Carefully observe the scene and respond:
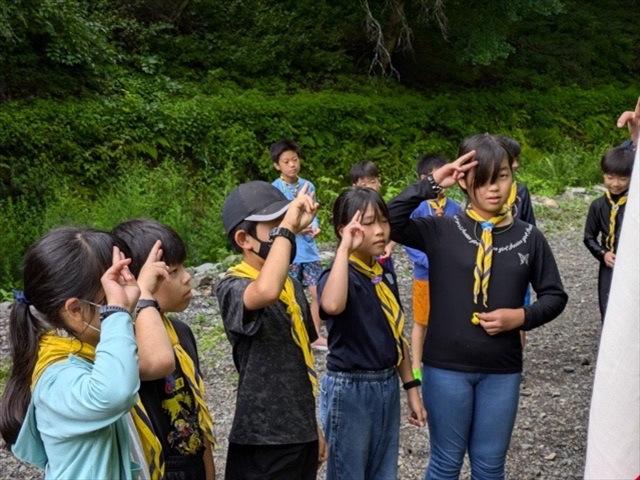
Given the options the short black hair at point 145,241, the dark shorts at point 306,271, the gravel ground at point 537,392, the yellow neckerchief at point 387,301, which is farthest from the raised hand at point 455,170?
the dark shorts at point 306,271

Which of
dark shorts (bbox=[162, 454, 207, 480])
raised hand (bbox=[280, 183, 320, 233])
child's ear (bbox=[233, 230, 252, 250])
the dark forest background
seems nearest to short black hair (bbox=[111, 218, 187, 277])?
child's ear (bbox=[233, 230, 252, 250])

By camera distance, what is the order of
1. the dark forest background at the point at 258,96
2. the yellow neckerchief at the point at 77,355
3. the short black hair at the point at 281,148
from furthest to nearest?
1. the dark forest background at the point at 258,96
2. the short black hair at the point at 281,148
3. the yellow neckerchief at the point at 77,355

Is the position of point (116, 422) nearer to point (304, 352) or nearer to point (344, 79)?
point (304, 352)

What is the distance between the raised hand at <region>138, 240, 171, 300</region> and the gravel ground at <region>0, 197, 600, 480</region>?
250 centimetres

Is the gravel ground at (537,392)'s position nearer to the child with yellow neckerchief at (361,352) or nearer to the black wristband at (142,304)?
the child with yellow neckerchief at (361,352)

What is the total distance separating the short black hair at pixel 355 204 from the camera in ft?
12.0

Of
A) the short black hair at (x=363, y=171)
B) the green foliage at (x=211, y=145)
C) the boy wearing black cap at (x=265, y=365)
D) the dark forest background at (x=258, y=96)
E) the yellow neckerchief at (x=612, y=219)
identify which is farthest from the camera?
the dark forest background at (x=258, y=96)

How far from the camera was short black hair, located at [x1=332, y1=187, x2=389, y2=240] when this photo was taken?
366 cm

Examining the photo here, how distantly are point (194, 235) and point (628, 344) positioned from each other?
9876mm

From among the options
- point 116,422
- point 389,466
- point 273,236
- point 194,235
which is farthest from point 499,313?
point 194,235

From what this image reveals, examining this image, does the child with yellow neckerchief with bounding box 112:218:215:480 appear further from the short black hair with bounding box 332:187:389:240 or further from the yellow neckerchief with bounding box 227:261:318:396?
the short black hair with bounding box 332:187:389:240

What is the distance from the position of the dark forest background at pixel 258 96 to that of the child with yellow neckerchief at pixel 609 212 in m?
5.67

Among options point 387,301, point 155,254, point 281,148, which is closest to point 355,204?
point 387,301

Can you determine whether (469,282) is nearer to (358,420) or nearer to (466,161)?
(466,161)
